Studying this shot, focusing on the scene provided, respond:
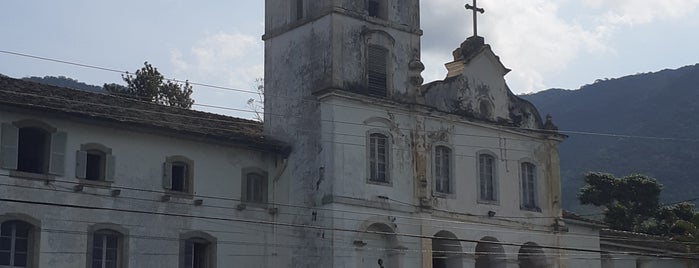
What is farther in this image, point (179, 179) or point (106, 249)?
point (179, 179)

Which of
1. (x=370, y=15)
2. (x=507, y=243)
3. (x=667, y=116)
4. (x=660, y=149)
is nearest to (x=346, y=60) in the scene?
(x=370, y=15)

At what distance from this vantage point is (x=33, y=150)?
107 ft

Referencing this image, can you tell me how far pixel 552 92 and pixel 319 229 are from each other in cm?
14934

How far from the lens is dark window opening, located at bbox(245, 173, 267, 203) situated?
3734 cm

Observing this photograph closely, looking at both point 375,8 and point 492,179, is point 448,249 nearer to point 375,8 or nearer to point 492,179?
point 492,179

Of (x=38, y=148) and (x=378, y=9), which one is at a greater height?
(x=378, y=9)

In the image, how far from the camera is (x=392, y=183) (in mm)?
37938

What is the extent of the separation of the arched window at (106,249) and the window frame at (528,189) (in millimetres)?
15503

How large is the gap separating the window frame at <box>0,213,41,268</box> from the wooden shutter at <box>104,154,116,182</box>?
8.46 ft

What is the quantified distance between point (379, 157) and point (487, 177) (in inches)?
208

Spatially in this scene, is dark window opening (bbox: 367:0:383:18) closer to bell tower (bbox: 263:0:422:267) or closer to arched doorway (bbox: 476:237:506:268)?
bell tower (bbox: 263:0:422:267)

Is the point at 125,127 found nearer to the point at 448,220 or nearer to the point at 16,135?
the point at 16,135

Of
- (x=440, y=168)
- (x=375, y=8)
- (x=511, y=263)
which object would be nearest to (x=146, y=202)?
(x=440, y=168)

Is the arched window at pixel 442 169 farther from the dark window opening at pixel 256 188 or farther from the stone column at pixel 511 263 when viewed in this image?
the dark window opening at pixel 256 188
